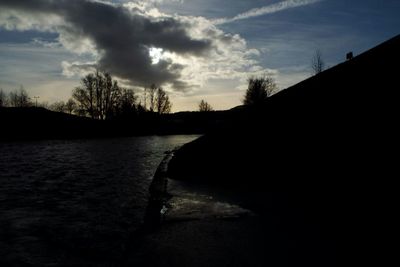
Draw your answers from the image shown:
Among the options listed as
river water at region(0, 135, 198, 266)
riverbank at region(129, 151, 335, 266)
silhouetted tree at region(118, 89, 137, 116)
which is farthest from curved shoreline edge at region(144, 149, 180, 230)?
silhouetted tree at region(118, 89, 137, 116)

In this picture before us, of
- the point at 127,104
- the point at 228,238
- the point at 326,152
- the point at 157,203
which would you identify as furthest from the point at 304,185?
the point at 127,104

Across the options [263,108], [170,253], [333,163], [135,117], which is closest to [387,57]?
[333,163]

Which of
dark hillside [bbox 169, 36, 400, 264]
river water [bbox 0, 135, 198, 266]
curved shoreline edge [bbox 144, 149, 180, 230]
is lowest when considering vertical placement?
river water [bbox 0, 135, 198, 266]

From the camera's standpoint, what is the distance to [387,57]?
5676mm

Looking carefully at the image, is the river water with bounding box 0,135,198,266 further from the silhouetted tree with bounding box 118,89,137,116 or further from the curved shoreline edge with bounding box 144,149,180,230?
the silhouetted tree with bounding box 118,89,137,116

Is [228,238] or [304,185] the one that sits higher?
[304,185]

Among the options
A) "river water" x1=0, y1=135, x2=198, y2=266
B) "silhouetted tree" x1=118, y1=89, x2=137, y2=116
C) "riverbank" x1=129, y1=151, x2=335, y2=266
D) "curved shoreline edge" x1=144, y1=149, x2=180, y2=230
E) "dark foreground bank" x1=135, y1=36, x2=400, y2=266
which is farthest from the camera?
"silhouetted tree" x1=118, y1=89, x2=137, y2=116

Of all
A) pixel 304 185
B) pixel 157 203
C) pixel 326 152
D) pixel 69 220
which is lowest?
pixel 69 220

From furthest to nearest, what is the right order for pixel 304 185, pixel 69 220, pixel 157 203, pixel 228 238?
pixel 304 185
pixel 157 203
pixel 69 220
pixel 228 238

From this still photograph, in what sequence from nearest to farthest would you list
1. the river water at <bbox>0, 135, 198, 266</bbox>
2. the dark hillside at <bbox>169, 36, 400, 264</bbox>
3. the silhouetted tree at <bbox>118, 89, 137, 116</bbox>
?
the river water at <bbox>0, 135, 198, 266</bbox> < the dark hillside at <bbox>169, 36, 400, 264</bbox> < the silhouetted tree at <bbox>118, 89, 137, 116</bbox>

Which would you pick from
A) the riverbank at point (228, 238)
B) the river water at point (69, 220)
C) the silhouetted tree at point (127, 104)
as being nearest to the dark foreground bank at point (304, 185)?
the riverbank at point (228, 238)

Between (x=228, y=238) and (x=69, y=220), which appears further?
(x=69, y=220)

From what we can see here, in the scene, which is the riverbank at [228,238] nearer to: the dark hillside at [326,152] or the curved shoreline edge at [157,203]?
the curved shoreline edge at [157,203]

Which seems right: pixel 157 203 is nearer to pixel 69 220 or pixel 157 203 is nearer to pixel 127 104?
pixel 69 220
